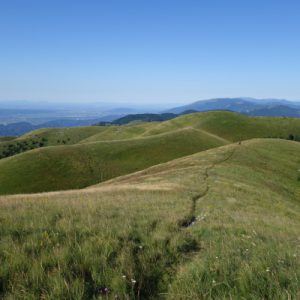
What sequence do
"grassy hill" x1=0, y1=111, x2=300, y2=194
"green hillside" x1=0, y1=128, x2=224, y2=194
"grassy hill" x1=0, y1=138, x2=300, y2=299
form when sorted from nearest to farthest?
"grassy hill" x1=0, y1=138, x2=300, y2=299 → "green hillside" x1=0, y1=128, x2=224, y2=194 → "grassy hill" x1=0, y1=111, x2=300, y2=194

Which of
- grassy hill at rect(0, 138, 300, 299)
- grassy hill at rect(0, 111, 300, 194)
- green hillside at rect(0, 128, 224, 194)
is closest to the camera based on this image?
grassy hill at rect(0, 138, 300, 299)

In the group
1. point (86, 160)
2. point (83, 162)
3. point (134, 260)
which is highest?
point (134, 260)

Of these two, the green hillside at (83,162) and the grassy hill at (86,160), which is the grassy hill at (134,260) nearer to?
the grassy hill at (86,160)

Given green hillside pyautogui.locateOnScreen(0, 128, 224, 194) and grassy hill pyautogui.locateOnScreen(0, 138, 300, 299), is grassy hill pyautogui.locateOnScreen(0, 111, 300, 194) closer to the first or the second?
green hillside pyautogui.locateOnScreen(0, 128, 224, 194)

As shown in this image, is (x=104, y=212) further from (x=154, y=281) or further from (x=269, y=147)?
(x=269, y=147)

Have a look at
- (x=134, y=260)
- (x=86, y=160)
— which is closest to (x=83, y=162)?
(x=86, y=160)

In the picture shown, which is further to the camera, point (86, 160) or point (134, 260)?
point (86, 160)

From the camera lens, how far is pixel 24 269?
6344 millimetres

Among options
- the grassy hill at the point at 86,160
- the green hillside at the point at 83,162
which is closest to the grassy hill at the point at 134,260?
the grassy hill at the point at 86,160

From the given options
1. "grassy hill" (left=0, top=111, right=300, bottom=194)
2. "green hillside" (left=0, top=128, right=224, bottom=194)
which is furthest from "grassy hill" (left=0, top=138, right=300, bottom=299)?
"green hillside" (left=0, top=128, right=224, bottom=194)

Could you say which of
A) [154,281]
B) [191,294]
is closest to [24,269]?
[154,281]

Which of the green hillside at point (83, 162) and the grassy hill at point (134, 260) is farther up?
the grassy hill at point (134, 260)

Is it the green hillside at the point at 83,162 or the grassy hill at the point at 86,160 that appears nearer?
the green hillside at the point at 83,162

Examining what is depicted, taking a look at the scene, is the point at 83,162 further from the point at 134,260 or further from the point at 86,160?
the point at 134,260
